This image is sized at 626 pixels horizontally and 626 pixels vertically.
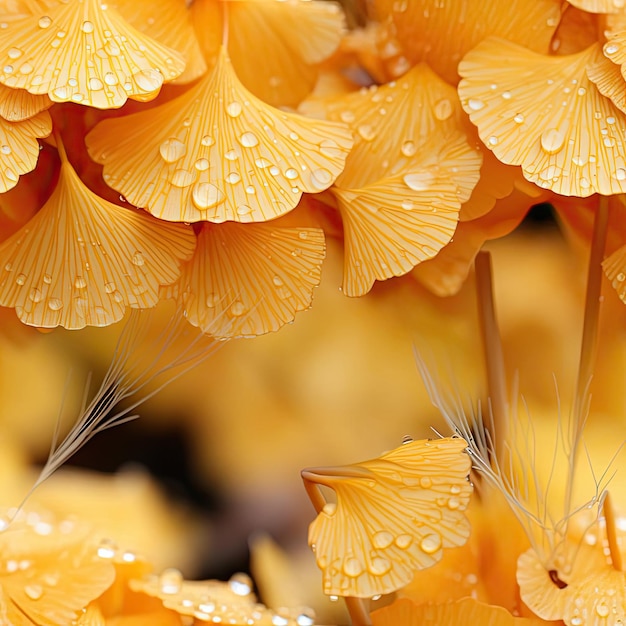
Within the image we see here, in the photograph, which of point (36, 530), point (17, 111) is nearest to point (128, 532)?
point (36, 530)

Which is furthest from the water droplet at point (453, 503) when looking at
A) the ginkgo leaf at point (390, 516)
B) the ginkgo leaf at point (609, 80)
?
the ginkgo leaf at point (609, 80)

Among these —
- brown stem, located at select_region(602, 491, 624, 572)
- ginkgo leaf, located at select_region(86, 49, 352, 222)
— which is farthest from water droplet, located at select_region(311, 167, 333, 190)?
brown stem, located at select_region(602, 491, 624, 572)

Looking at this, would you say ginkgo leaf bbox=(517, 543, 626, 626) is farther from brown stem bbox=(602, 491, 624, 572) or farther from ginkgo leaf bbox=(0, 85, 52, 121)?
ginkgo leaf bbox=(0, 85, 52, 121)

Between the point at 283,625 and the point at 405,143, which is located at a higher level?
the point at 405,143

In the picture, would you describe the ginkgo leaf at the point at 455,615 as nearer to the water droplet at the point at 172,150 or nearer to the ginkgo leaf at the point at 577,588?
the ginkgo leaf at the point at 577,588

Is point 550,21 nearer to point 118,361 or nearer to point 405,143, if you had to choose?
point 405,143

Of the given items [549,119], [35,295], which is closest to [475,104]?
[549,119]
